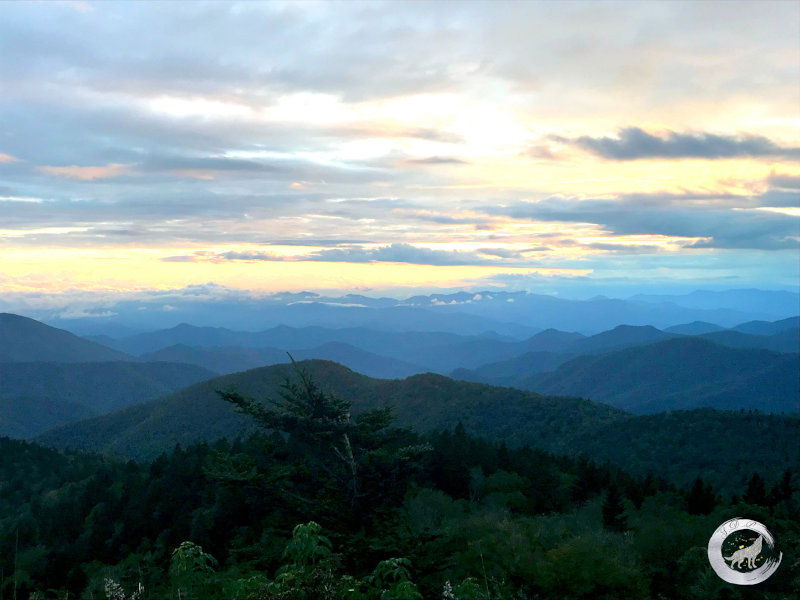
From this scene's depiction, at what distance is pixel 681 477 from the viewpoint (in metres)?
104

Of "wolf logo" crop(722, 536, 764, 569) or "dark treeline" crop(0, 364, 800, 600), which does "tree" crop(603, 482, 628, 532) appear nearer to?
"dark treeline" crop(0, 364, 800, 600)

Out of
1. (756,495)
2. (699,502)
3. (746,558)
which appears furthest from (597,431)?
(746,558)

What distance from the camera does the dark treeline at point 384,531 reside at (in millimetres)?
14586

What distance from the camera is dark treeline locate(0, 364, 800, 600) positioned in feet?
47.9

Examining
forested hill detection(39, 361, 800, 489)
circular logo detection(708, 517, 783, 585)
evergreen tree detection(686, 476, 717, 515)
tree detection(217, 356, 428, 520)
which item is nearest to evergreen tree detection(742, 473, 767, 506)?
evergreen tree detection(686, 476, 717, 515)

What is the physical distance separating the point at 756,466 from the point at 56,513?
112938mm

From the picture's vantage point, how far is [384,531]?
2478cm

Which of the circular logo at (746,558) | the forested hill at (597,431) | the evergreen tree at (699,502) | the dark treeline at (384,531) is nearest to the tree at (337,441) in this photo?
the dark treeline at (384,531)

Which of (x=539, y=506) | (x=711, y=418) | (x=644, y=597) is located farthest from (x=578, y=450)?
(x=644, y=597)

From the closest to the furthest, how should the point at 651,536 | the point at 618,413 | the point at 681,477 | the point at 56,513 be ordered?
the point at 651,536 → the point at 56,513 → the point at 681,477 → the point at 618,413

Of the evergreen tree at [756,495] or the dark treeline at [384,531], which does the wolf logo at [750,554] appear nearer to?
the dark treeline at [384,531]

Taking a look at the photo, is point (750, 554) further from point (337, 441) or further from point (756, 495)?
point (756, 495)

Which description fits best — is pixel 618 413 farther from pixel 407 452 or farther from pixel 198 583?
pixel 198 583

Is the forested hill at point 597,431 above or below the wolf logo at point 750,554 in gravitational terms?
below
